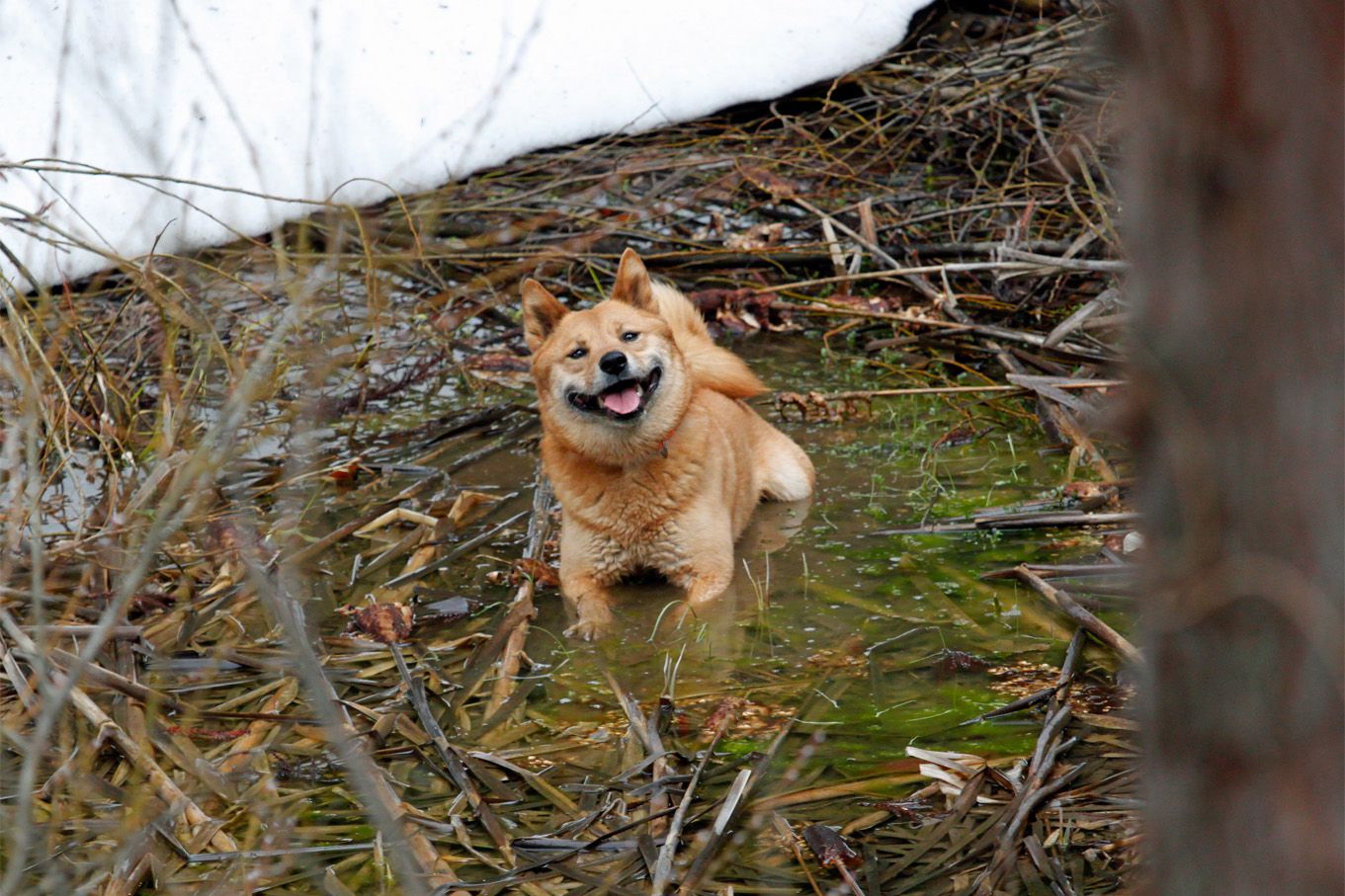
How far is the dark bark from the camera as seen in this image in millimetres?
945

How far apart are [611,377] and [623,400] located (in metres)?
0.11

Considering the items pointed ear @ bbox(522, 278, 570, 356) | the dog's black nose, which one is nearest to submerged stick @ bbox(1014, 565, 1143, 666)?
the dog's black nose

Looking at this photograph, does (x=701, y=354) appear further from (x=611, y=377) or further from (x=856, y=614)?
(x=856, y=614)

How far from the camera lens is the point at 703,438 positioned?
4.93 metres

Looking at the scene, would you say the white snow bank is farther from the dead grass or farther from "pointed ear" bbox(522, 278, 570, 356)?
"pointed ear" bbox(522, 278, 570, 356)

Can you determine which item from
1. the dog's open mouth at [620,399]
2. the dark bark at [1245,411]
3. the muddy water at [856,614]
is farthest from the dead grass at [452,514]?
the dark bark at [1245,411]

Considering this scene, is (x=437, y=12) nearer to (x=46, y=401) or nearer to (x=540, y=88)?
(x=540, y=88)

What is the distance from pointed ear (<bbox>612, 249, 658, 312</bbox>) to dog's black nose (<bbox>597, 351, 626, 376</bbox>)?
44 centimetres

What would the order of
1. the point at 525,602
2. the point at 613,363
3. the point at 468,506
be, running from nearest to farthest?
the point at 525,602 < the point at 613,363 < the point at 468,506

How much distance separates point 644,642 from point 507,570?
763mm

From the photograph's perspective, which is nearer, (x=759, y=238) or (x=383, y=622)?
(x=383, y=622)

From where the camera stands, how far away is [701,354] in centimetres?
548

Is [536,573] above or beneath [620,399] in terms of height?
beneath

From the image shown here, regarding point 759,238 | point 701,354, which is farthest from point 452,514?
point 759,238
